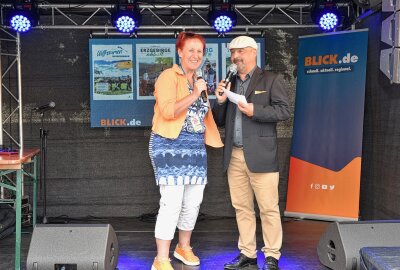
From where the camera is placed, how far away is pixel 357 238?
350cm

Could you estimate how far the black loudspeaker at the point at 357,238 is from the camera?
3.45 m

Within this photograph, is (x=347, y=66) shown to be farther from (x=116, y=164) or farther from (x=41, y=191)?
(x=41, y=191)

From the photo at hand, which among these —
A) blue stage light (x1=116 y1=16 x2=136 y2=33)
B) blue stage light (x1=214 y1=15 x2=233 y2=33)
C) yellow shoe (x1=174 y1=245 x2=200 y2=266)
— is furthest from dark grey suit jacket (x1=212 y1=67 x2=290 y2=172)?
blue stage light (x1=116 y1=16 x2=136 y2=33)

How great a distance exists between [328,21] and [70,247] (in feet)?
12.3

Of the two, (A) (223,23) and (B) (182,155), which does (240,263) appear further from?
(A) (223,23)

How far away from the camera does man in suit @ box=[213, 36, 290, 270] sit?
3.90 metres

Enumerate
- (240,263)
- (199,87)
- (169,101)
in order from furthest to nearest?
(240,263) → (169,101) → (199,87)

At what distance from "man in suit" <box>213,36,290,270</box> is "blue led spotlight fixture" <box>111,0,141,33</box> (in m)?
2.19

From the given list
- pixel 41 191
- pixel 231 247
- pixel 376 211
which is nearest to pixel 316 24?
pixel 376 211

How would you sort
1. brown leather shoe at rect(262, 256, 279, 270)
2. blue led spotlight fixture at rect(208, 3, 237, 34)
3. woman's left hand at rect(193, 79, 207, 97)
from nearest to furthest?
1. woman's left hand at rect(193, 79, 207, 97)
2. brown leather shoe at rect(262, 256, 279, 270)
3. blue led spotlight fixture at rect(208, 3, 237, 34)

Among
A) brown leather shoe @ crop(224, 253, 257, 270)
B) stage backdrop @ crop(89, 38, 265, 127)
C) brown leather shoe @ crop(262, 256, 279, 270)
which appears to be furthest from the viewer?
stage backdrop @ crop(89, 38, 265, 127)

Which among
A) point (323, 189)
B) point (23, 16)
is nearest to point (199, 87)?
point (323, 189)

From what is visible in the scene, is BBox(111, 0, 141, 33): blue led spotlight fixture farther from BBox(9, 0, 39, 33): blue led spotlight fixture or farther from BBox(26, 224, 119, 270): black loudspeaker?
BBox(26, 224, 119, 270): black loudspeaker

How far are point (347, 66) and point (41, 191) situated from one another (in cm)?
371
